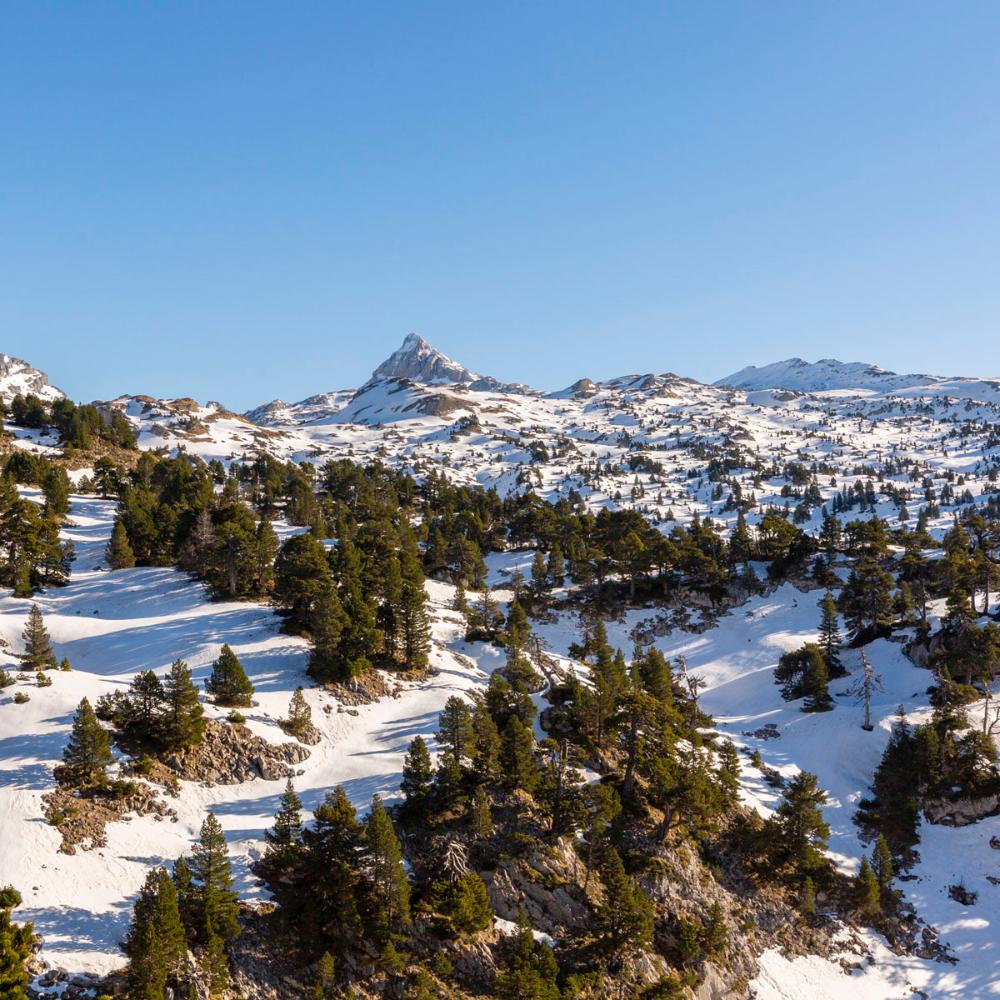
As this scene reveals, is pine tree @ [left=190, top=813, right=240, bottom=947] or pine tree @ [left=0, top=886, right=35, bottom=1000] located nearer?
pine tree @ [left=0, top=886, right=35, bottom=1000]

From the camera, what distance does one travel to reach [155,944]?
24781mm

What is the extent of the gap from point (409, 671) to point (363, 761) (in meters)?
13.8

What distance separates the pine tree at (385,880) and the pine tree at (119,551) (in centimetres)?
6175

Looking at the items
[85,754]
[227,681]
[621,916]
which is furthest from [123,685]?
[621,916]

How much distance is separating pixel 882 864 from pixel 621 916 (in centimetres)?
2430

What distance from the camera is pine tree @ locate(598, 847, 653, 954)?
35.4 m

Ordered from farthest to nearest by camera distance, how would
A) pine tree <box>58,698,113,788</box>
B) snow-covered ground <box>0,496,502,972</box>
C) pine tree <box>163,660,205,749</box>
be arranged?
1. pine tree <box>163,660,205,749</box>
2. pine tree <box>58,698,113,788</box>
3. snow-covered ground <box>0,496,502,972</box>

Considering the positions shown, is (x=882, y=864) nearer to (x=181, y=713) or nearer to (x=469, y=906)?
(x=469, y=906)

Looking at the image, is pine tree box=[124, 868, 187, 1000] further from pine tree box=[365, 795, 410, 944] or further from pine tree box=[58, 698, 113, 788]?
pine tree box=[58, 698, 113, 788]

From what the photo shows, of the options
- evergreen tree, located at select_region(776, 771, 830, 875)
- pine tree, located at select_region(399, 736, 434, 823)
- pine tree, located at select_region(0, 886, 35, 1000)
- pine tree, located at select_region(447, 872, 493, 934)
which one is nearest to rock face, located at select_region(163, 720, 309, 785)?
pine tree, located at select_region(399, 736, 434, 823)

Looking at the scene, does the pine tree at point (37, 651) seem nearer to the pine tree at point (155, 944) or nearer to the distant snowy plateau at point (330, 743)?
the distant snowy plateau at point (330, 743)

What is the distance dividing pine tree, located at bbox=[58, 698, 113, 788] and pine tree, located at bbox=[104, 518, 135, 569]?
4764 cm

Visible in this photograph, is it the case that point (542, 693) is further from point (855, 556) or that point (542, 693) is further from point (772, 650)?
point (855, 556)

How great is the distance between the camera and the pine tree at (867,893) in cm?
4291
